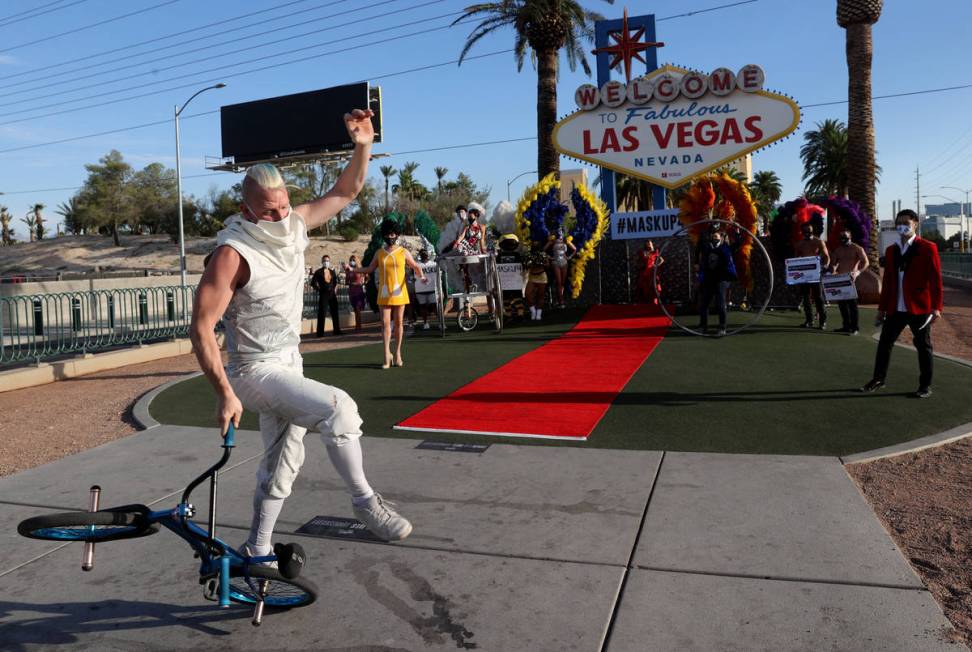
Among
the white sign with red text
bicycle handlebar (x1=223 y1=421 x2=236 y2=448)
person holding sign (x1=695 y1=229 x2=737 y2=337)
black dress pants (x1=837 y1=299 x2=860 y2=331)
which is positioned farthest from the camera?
the white sign with red text

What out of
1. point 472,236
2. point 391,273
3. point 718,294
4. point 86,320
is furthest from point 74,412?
point 718,294

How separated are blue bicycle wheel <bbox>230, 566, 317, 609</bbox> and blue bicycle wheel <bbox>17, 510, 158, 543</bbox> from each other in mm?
441

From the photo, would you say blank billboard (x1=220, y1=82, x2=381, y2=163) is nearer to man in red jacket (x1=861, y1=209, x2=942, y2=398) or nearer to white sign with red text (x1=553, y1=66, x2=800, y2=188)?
white sign with red text (x1=553, y1=66, x2=800, y2=188)

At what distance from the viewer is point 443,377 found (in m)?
9.27

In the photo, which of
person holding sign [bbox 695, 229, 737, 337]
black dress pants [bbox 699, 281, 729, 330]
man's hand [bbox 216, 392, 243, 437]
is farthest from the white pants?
black dress pants [bbox 699, 281, 729, 330]

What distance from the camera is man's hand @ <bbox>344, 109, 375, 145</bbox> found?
146 inches

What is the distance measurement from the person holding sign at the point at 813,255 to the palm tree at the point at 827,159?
4357 cm

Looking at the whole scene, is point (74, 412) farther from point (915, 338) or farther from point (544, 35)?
point (544, 35)

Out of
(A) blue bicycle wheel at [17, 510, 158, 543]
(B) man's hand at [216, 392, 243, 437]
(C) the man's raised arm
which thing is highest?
(C) the man's raised arm

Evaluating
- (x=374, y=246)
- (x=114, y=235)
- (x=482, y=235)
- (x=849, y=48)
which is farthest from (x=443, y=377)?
(x=114, y=235)

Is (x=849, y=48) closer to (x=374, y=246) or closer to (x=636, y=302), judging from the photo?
(x=636, y=302)

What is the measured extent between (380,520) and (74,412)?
20.3 ft

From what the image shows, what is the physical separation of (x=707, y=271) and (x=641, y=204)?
1801 inches

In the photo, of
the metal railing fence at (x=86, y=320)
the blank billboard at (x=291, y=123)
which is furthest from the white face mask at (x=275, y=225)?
the blank billboard at (x=291, y=123)
